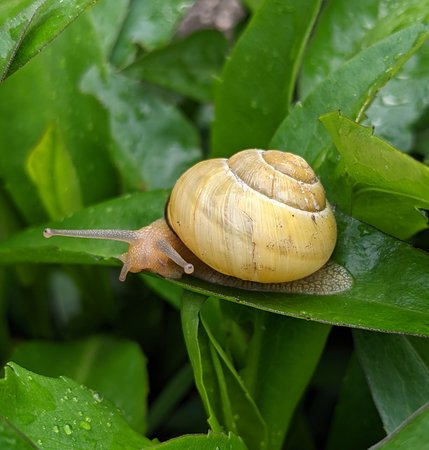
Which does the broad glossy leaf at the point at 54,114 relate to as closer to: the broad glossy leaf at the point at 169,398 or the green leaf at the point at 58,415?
the broad glossy leaf at the point at 169,398

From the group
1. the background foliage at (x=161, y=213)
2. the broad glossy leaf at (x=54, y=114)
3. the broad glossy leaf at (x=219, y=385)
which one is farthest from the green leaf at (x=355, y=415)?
the broad glossy leaf at (x=54, y=114)

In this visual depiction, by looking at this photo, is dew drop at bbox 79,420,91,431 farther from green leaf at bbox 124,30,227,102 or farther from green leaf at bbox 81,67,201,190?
green leaf at bbox 124,30,227,102

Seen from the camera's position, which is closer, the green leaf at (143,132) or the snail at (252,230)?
the snail at (252,230)

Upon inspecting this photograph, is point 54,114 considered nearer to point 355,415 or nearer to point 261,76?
point 261,76

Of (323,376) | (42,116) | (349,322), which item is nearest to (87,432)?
(349,322)

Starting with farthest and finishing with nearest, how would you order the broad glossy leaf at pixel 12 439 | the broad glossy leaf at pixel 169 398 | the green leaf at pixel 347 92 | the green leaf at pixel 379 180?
the broad glossy leaf at pixel 169 398
the green leaf at pixel 347 92
the green leaf at pixel 379 180
the broad glossy leaf at pixel 12 439

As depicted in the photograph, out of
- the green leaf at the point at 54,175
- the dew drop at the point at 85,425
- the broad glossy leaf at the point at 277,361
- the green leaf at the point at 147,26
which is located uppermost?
the green leaf at the point at 147,26

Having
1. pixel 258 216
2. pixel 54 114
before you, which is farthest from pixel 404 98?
pixel 54 114

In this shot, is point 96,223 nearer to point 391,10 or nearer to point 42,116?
point 42,116
